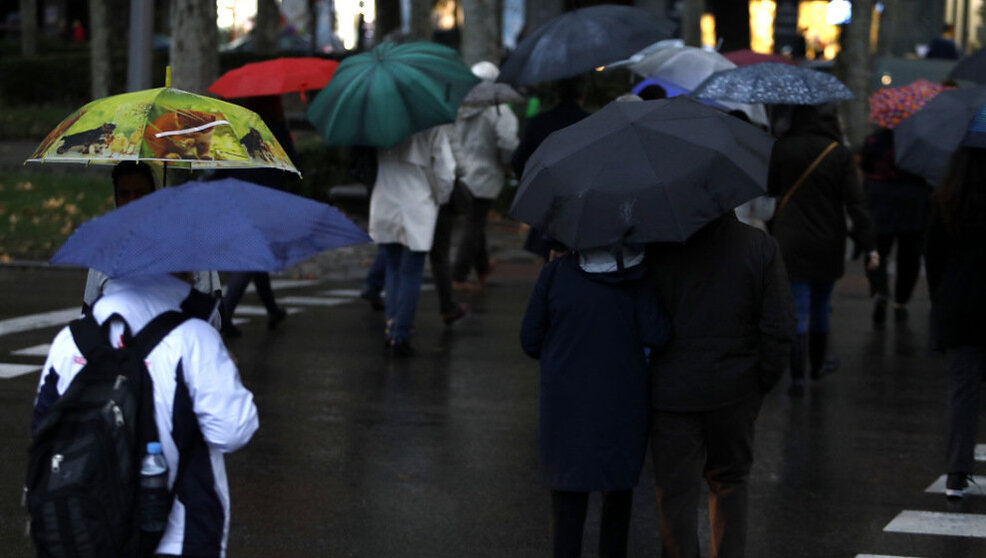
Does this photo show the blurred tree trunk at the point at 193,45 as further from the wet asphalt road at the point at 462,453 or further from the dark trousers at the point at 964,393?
the dark trousers at the point at 964,393

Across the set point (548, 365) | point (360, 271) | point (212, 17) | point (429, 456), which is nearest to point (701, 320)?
point (548, 365)

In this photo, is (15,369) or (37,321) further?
(37,321)

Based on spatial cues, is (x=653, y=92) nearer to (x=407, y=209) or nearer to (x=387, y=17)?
(x=407, y=209)

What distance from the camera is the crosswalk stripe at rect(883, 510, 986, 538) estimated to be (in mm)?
6684

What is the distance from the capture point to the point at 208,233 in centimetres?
382

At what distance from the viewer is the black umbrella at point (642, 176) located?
488 centimetres

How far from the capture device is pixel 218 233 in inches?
150

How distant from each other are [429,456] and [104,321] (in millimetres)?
4171

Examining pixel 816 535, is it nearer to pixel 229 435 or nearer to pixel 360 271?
pixel 229 435

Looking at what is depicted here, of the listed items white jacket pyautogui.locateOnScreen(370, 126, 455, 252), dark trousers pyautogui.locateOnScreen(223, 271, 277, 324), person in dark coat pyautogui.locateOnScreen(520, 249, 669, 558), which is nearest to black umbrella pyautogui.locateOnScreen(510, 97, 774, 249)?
person in dark coat pyautogui.locateOnScreen(520, 249, 669, 558)

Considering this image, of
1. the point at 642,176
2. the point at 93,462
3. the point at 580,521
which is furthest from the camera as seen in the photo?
the point at 580,521

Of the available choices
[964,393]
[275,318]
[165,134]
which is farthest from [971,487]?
[275,318]

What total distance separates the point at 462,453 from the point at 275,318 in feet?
14.6

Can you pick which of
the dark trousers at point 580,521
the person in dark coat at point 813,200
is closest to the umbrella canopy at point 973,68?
the person in dark coat at point 813,200
